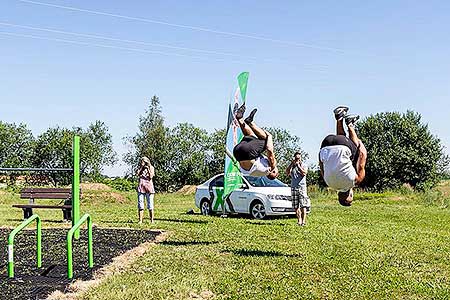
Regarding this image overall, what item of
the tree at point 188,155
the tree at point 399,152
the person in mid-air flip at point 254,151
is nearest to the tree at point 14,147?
the tree at point 188,155

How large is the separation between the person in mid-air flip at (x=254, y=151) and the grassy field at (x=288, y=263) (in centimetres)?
132

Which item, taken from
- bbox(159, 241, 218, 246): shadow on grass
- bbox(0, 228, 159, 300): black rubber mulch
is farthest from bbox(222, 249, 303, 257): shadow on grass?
bbox(0, 228, 159, 300): black rubber mulch

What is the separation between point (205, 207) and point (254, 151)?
952cm

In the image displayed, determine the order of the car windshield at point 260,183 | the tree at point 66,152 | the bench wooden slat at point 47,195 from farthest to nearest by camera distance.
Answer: the tree at point 66,152, the car windshield at point 260,183, the bench wooden slat at point 47,195

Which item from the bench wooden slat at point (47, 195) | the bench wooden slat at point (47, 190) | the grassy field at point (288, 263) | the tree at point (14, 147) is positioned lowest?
the grassy field at point (288, 263)

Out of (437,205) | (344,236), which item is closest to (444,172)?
(437,205)

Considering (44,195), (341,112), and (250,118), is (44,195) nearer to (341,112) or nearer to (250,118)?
(250,118)

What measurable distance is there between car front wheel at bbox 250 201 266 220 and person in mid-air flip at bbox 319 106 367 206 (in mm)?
8189

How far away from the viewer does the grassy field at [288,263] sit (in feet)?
21.7

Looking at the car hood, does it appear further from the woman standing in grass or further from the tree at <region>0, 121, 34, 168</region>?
the tree at <region>0, 121, 34, 168</region>

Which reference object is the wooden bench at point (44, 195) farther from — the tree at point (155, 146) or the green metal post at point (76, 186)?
the tree at point (155, 146)

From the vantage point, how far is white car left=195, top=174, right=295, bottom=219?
1622 centimetres

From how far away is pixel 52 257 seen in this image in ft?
28.7

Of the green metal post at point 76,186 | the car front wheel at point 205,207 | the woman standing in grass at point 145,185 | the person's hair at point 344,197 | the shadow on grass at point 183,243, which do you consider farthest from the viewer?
the car front wheel at point 205,207
